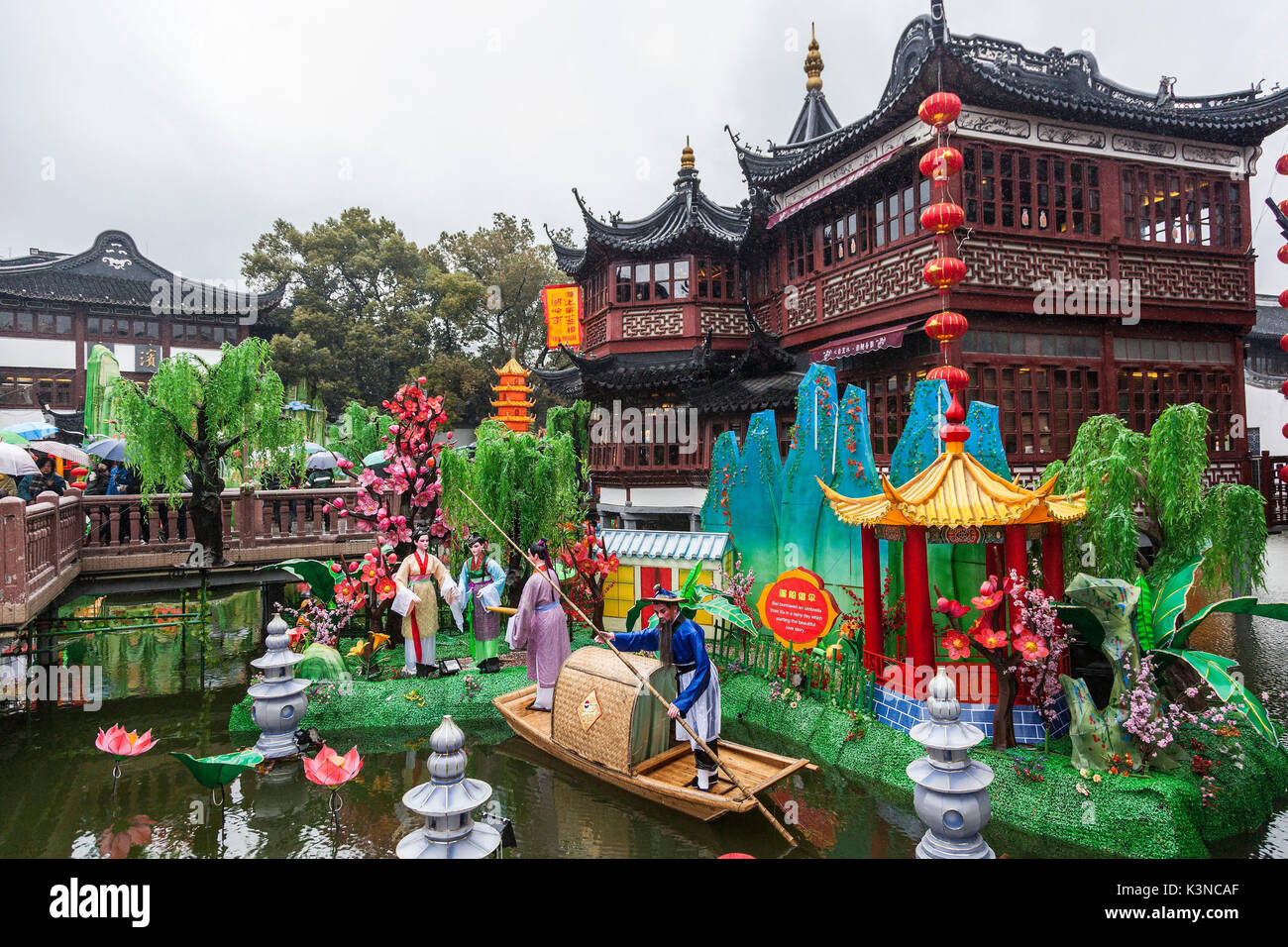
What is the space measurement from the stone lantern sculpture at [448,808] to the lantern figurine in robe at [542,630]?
Result: 495cm

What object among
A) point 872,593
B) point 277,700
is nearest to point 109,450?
point 277,700

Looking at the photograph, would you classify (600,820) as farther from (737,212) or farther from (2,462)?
(737,212)

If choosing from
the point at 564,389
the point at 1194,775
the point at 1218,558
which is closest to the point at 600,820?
the point at 1194,775

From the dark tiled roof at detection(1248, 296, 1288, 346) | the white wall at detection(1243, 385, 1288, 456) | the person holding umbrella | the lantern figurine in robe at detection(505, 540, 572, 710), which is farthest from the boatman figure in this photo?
the dark tiled roof at detection(1248, 296, 1288, 346)

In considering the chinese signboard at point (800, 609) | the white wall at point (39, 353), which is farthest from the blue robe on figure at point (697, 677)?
the white wall at point (39, 353)

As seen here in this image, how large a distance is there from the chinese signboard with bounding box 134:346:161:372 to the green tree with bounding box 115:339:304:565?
74.1 ft

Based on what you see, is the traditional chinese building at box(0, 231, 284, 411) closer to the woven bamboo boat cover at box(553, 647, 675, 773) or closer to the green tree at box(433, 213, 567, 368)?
the green tree at box(433, 213, 567, 368)

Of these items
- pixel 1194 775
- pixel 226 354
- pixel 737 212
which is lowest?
pixel 1194 775

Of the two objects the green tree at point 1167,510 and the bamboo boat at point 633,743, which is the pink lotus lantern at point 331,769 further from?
the green tree at point 1167,510

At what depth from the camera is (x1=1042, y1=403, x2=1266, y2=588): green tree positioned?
777 cm

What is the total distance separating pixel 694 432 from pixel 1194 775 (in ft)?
36.4

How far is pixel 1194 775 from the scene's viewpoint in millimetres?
6438

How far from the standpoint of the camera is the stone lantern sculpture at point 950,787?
187 inches

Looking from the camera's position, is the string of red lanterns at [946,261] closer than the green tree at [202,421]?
Yes
